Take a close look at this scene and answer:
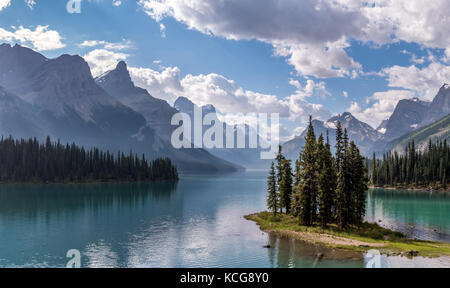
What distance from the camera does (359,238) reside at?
2594 inches

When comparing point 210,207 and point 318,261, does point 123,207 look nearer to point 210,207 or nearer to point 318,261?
point 210,207

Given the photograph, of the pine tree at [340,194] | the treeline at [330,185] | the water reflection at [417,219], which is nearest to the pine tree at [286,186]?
the treeline at [330,185]

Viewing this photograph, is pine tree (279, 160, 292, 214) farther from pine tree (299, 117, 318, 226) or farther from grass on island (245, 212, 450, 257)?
pine tree (299, 117, 318, 226)

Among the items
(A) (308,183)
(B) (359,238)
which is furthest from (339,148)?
(B) (359,238)

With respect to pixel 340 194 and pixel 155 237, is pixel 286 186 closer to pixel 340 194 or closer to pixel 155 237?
pixel 340 194

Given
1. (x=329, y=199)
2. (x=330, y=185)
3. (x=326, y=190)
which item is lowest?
(x=329, y=199)

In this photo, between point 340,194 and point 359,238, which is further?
point 340,194

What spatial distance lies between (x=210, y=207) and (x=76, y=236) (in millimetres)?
58309

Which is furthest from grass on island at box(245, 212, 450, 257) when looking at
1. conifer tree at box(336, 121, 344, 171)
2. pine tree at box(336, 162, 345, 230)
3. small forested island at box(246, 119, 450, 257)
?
conifer tree at box(336, 121, 344, 171)

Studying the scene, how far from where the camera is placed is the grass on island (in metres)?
55.1

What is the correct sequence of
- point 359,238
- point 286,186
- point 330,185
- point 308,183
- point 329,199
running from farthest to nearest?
point 286,186 → point 308,183 → point 330,185 → point 329,199 → point 359,238

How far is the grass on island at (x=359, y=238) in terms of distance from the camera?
5506cm
